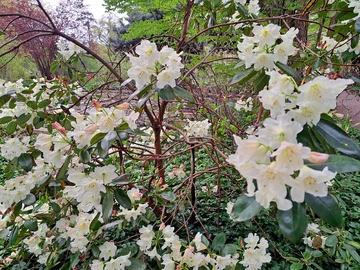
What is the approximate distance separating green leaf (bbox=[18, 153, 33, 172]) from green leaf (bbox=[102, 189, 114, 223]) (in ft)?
1.62

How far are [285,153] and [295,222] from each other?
15 cm

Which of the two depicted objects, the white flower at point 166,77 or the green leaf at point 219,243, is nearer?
the white flower at point 166,77

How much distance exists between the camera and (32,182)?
1.09 meters

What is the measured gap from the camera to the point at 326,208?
0.46 m

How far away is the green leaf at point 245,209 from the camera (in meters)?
0.51

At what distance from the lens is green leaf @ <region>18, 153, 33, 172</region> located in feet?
3.59

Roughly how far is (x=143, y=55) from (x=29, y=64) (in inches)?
472

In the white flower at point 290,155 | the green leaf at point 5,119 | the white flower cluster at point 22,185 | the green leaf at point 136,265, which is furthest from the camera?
the green leaf at point 5,119

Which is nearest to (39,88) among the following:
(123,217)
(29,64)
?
(123,217)

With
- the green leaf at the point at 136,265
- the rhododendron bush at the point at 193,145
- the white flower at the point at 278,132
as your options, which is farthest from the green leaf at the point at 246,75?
the green leaf at the point at 136,265

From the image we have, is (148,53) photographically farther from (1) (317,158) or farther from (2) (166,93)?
(1) (317,158)

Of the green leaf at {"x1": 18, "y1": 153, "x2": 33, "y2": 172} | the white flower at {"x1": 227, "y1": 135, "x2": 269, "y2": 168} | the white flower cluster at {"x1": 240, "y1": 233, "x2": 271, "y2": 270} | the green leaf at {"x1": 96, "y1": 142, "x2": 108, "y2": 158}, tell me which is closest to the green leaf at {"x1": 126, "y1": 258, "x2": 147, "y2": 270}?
the white flower cluster at {"x1": 240, "y1": 233, "x2": 271, "y2": 270}

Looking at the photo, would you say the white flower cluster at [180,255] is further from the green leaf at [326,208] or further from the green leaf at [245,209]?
the green leaf at [326,208]

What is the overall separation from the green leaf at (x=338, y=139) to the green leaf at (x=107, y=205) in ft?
2.03
